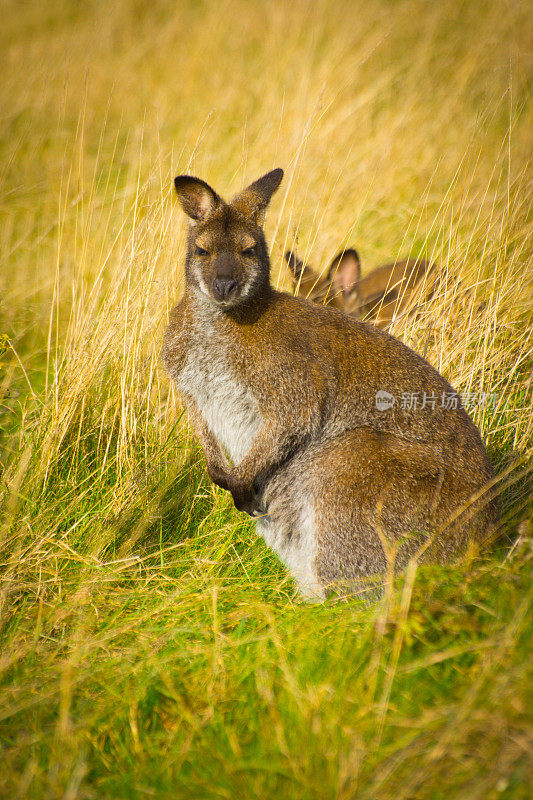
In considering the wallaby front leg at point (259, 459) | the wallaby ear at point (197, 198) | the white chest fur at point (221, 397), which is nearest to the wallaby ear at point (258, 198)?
the wallaby ear at point (197, 198)

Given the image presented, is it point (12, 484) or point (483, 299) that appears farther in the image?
point (483, 299)

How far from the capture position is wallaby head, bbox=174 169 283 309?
3182 mm

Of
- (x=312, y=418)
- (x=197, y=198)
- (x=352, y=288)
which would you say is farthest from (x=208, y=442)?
(x=352, y=288)

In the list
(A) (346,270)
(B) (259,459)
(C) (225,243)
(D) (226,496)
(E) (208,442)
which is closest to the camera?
(C) (225,243)

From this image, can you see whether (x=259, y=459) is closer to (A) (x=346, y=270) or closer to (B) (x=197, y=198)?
(B) (x=197, y=198)

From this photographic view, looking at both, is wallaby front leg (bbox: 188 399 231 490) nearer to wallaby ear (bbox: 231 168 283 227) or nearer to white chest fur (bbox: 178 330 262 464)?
white chest fur (bbox: 178 330 262 464)

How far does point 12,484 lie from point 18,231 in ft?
13.1

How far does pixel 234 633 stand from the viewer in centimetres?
289

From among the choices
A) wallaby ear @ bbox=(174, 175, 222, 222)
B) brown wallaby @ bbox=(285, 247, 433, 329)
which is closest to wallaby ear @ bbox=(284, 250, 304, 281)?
brown wallaby @ bbox=(285, 247, 433, 329)

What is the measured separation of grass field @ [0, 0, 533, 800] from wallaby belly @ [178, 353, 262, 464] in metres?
0.49

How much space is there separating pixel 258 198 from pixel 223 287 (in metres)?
0.61

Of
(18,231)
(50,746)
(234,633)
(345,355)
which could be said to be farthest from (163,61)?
(50,746)

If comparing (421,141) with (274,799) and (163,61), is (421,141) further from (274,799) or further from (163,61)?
(274,799)

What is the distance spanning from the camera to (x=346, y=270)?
5.46 meters
